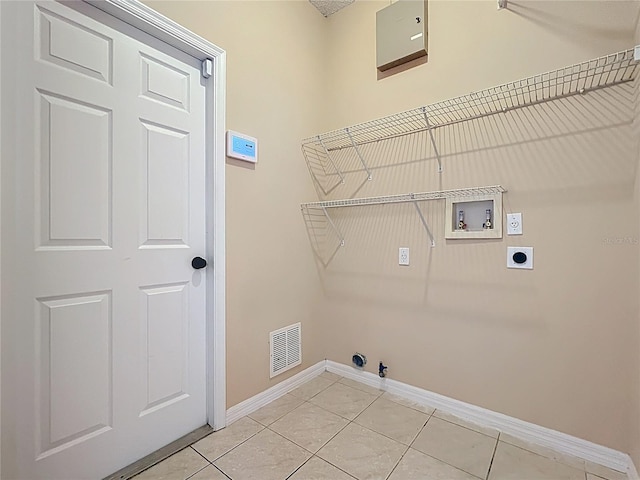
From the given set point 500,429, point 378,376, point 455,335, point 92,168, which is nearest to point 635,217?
point 455,335

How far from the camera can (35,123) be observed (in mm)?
1158

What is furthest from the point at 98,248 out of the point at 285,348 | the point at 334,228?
the point at 334,228

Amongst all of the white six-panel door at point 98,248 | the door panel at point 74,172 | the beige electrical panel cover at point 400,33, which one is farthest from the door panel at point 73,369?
the beige electrical panel cover at point 400,33

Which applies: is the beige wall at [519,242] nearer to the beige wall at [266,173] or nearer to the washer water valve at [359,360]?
the washer water valve at [359,360]

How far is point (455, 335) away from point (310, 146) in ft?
5.61

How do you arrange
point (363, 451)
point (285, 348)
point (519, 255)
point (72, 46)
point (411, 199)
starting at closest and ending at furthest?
point (72, 46) < point (363, 451) < point (519, 255) < point (411, 199) < point (285, 348)

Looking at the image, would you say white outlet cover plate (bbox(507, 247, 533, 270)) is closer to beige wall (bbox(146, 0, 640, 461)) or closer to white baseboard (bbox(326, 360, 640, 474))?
beige wall (bbox(146, 0, 640, 461))

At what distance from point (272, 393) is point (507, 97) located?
7.60 ft

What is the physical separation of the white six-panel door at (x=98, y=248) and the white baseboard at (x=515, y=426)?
1.27 meters

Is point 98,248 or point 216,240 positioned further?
point 216,240

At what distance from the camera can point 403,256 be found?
6.84ft

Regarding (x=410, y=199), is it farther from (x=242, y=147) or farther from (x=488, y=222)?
(x=242, y=147)

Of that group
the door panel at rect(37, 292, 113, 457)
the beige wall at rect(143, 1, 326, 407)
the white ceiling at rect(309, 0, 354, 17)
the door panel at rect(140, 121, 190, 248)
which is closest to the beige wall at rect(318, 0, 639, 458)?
the white ceiling at rect(309, 0, 354, 17)

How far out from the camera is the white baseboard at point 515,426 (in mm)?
1417
